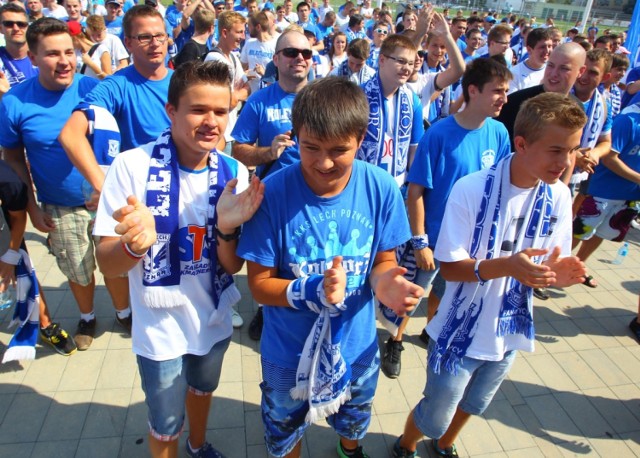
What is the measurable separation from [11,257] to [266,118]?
6.30 feet

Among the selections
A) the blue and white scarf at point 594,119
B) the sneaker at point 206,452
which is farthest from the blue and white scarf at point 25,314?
the blue and white scarf at point 594,119

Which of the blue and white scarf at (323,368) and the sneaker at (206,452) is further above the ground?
the blue and white scarf at (323,368)

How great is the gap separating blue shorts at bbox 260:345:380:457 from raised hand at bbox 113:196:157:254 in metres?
0.81

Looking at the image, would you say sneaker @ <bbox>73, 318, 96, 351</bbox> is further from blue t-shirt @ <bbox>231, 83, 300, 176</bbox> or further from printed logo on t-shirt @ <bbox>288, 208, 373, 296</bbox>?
printed logo on t-shirt @ <bbox>288, 208, 373, 296</bbox>

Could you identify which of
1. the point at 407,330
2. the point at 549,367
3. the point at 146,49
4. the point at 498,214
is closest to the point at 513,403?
the point at 549,367

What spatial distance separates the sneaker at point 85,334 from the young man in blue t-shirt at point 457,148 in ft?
8.51

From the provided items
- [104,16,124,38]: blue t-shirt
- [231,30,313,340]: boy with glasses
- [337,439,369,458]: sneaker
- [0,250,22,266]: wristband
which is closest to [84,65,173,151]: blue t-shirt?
[231,30,313,340]: boy with glasses

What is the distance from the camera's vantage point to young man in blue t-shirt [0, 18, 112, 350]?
282 centimetres

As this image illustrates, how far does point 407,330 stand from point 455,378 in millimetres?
1672

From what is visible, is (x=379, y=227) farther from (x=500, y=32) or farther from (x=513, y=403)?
(x=500, y=32)

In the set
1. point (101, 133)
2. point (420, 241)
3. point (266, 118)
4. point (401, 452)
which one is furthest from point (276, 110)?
point (401, 452)

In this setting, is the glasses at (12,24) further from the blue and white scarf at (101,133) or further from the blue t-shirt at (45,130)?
the blue and white scarf at (101,133)

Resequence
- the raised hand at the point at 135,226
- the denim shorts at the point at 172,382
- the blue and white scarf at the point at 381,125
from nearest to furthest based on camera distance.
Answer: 1. the raised hand at the point at 135,226
2. the denim shorts at the point at 172,382
3. the blue and white scarf at the point at 381,125

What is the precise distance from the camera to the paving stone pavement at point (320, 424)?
265 centimetres
